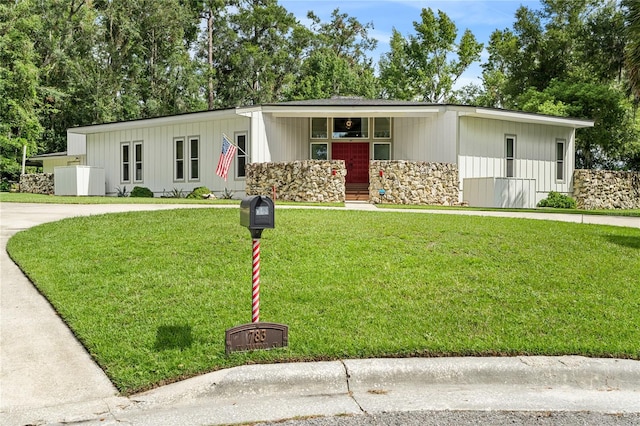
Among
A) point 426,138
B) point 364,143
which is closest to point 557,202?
point 426,138

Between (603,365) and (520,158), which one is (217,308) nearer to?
(603,365)

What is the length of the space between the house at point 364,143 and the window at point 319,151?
43 mm

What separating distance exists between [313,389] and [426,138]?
19121mm

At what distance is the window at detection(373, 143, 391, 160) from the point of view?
76.4 ft

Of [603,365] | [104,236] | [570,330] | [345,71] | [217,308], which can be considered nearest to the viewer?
[603,365]

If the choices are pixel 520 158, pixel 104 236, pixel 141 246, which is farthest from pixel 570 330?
pixel 520 158

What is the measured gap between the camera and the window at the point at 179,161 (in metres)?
23.9

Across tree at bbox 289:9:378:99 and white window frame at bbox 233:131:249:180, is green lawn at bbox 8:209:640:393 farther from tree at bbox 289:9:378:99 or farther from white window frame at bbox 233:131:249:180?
tree at bbox 289:9:378:99

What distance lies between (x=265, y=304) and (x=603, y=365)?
10.2ft

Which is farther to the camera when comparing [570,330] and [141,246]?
[141,246]

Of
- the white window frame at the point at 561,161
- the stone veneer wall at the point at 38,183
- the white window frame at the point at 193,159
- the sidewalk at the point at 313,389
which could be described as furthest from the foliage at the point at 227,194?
the sidewalk at the point at 313,389

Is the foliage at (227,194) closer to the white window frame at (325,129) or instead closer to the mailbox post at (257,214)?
the white window frame at (325,129)

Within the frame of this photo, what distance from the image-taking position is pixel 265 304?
18.2 feet

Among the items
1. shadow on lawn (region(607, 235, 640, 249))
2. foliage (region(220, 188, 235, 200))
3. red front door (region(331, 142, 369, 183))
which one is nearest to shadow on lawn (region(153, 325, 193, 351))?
shadow on lawn (region(607, 235, 640, 249))
